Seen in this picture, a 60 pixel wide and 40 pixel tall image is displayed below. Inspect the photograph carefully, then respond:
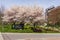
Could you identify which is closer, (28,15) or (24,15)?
(24,15)

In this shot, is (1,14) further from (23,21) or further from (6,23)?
(23,21)

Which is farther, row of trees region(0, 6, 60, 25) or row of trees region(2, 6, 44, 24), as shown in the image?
row of trees region(2, 6, 44, 24)

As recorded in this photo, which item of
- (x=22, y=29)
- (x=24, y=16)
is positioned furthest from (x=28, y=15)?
(x=22, y=29)

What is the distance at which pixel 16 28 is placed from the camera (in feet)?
44.0

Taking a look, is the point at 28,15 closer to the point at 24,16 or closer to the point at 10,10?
the point at 24,16

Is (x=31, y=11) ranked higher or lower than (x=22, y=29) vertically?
higher

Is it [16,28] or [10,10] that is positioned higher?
[10,10]

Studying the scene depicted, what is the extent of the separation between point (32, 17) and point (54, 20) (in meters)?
1.73

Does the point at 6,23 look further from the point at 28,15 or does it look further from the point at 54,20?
the point at 54,20

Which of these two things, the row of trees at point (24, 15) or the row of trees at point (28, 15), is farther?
the row of trees at point (24, 15)

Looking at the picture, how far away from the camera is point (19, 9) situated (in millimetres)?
13734

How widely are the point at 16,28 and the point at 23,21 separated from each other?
0.85m

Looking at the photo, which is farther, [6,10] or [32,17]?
[32,17]

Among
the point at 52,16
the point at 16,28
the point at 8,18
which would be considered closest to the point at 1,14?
the point at 8,18
